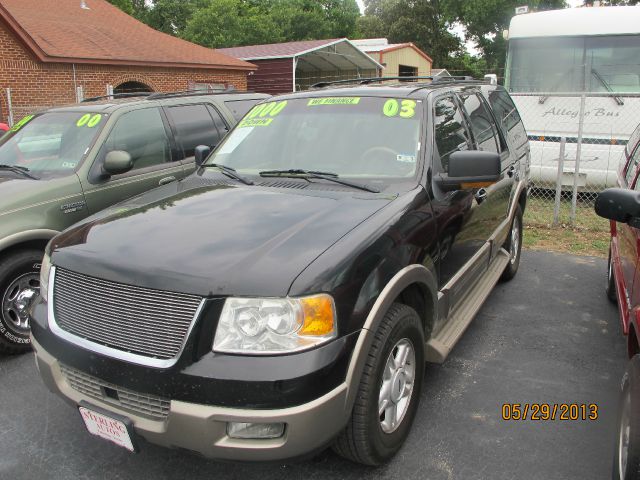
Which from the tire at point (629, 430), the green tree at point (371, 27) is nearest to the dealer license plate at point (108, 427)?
the tire at point (629, 430)

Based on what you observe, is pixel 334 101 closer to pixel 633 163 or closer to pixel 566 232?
pixel 633 163

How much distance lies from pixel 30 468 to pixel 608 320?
4.49 m

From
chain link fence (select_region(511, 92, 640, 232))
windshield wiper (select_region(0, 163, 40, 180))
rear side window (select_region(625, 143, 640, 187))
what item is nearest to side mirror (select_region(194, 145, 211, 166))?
windshield wiper (select_region(0, 163, 40, 180))

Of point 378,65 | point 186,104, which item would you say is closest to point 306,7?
point 378,65

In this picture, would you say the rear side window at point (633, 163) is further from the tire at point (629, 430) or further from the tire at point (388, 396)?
the tire at point (388, 396)

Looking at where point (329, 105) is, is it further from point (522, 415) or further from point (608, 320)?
point (608, 320)

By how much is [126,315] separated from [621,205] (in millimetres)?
2211

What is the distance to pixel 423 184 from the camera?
3264mm

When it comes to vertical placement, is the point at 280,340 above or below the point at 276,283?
below

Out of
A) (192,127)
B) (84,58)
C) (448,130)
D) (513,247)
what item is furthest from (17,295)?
(84,58)

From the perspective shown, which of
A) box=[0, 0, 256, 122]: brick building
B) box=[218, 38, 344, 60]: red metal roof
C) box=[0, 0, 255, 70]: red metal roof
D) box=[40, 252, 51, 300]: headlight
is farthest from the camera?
box=[218, 38, 344, 60]: red metal roof

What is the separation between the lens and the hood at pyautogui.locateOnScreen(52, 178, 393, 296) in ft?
7.58

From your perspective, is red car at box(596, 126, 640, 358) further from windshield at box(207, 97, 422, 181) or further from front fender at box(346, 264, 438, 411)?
windshield at box(207, 97, 422, 181)

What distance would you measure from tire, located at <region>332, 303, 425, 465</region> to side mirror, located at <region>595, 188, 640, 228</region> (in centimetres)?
103
